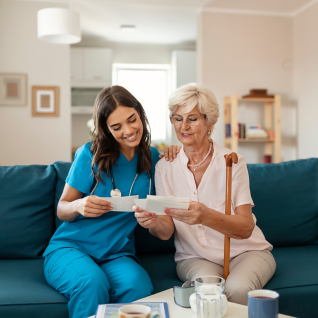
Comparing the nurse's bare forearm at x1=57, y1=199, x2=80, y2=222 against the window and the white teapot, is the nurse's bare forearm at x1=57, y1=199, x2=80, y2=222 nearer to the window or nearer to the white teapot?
the white teapot

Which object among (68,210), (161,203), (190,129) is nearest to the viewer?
(161,203)

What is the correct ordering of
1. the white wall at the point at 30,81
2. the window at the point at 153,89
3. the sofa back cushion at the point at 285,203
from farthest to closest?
1. the window at the point at 153,89
2. the white wall at the point at 30,81
3. the sofa back cushion at the point at 285,203

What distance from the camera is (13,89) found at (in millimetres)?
4488

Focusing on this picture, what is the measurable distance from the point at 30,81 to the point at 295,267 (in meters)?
3.97

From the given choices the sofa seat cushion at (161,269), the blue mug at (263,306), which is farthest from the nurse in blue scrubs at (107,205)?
the blue mug at (263,306)

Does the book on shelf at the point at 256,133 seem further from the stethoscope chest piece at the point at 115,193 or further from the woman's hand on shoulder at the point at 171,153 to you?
the stethoscope chest piece at the point at 115,193

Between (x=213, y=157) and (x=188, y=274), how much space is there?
1.77ft

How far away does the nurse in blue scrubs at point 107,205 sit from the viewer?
4.63 feet

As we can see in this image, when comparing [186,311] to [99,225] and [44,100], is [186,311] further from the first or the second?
[44,100]

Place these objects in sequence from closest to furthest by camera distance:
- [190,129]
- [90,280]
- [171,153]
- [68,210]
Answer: [90,280], [68,210], [190,129], [171,153]

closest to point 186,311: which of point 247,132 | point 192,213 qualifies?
point 192,213

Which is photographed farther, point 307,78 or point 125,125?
point 307,78

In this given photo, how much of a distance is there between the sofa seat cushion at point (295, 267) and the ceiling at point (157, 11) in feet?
11.6

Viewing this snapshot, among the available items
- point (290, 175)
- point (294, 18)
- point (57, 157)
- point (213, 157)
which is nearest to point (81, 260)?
point (213, 157)
